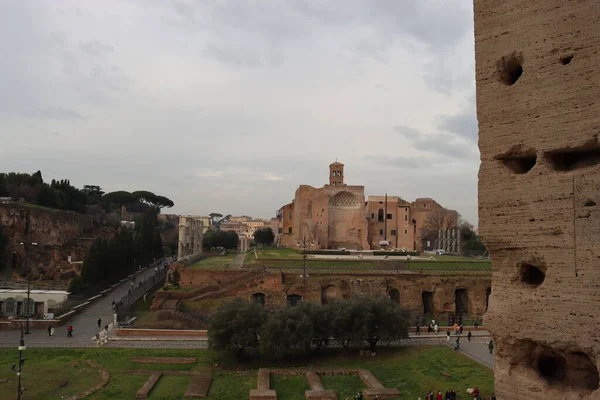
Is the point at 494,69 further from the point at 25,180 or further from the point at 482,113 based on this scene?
the point at 25,180

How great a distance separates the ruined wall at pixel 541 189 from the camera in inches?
336

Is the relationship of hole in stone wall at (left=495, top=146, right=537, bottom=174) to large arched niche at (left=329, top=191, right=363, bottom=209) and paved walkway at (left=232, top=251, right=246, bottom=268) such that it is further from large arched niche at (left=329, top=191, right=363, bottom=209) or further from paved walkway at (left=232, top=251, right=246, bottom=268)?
large arched niche at (left=329, top=191, right=363, bottom=209)

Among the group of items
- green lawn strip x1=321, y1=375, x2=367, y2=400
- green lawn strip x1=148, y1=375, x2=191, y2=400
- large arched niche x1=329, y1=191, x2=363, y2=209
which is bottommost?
green lawn strip x1=148, y1=375, x2=191, y2=400

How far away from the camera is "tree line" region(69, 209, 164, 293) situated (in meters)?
40.4

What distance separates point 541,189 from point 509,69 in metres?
2.53

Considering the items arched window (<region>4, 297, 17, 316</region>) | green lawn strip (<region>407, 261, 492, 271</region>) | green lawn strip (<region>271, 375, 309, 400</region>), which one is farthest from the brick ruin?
green lawn strip (<region>271, 375, 309, 400</region>)

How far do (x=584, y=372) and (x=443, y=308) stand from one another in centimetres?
2644

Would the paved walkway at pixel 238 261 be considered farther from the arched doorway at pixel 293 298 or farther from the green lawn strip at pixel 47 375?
the green lawn strip at pixel 47 375

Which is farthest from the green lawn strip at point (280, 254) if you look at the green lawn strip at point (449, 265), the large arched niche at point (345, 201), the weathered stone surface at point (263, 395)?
the weathered stone surface at point (263, 395)

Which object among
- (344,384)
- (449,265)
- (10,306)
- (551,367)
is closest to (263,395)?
(344,384)

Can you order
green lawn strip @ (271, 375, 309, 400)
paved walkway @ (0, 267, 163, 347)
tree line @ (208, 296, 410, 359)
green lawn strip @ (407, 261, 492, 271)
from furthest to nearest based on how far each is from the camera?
green lawn strip @ (407, 261, 492, 271) → paved walkway @ (0, 267, 163, 347) → tree line @ (208, 296, 410, 359) → green lawn strip @ (271, 375, 309, 400)

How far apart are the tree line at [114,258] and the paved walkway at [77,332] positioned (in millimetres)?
4323

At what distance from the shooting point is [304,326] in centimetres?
2320

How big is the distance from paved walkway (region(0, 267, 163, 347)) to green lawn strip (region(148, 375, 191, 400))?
7.51m
